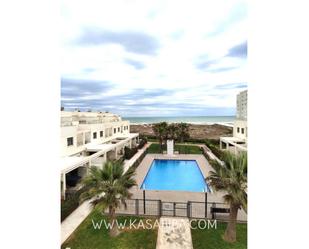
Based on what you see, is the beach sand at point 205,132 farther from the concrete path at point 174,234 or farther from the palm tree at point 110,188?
the palm tree at point 110,188

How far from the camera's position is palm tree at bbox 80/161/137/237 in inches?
244

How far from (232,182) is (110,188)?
3437 millimetres

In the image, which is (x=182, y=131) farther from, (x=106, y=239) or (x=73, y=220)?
(x=106, y=239)

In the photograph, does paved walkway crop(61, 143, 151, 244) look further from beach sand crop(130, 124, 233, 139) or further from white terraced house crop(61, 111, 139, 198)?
beach sand crop(130, 124, 233, 139)

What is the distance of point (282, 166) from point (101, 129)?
16.3m

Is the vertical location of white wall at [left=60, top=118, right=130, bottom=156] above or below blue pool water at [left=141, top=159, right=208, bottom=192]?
above

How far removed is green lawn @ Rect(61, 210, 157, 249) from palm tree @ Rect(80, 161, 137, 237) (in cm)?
31

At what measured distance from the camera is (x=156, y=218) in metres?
7.57

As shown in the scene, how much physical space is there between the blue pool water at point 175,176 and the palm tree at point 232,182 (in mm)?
5161

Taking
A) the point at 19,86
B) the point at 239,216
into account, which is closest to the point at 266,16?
the point at 19,86

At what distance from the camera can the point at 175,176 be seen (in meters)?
14.8

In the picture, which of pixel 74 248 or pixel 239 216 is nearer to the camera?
pixel 74 248

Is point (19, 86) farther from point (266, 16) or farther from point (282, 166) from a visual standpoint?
point (282, 166)

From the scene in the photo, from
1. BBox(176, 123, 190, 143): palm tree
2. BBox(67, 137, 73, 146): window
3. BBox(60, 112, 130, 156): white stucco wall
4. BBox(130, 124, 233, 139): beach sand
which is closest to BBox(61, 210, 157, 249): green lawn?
BBox(60, 112, 130, 156): white stucco wall
